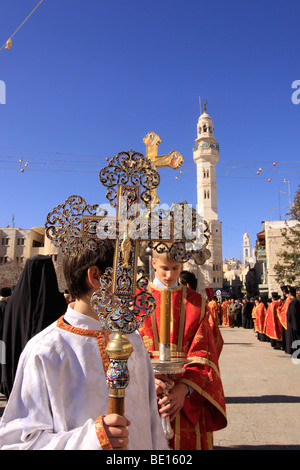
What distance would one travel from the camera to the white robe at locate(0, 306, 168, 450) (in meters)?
1.30

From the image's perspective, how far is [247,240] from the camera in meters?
143

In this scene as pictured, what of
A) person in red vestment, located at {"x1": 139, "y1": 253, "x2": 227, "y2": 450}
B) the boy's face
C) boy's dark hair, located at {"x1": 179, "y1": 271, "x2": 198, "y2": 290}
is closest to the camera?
person in red vestment, located at {"x1": 139, "y1": 253, "x2": 227, "y2": 450}

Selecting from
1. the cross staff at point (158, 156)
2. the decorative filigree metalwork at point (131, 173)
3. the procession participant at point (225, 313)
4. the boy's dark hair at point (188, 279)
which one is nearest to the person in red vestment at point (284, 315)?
the boy's dark hair at point (188, 279)

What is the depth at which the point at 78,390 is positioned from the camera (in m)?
1.43

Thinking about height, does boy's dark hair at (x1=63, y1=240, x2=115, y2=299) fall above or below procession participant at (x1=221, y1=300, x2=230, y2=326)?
above

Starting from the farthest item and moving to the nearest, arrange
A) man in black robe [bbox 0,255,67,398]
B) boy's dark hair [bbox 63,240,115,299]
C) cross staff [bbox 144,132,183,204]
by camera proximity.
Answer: man in black robe [bbox 0,255,67,398]
cross staff [bbox 144,132,183,204]
boy's dark hair [bbox 63,240,115,299]

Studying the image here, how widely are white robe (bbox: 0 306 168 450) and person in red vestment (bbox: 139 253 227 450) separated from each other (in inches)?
26.4

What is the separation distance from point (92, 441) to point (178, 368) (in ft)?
2.50

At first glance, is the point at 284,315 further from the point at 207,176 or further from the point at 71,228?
the point at 207,176

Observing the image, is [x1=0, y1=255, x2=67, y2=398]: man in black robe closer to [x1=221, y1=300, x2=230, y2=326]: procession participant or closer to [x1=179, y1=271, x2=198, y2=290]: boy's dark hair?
[x1=179, y1=271, x2=198, y2=290]: boy's dark hair

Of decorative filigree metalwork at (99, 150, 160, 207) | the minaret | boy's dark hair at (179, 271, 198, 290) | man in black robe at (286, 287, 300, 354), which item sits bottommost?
man in black robe at (286, 287, 300, 354)

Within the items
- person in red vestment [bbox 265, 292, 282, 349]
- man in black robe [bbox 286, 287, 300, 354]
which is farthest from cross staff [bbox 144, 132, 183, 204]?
person in red vestment [bbox 265, 292, 282, 349]

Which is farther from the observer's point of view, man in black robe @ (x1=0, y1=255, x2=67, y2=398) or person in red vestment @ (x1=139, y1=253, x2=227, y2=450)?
man in black robe @ (x1=0, y1=255, x2=67, y2=398)
